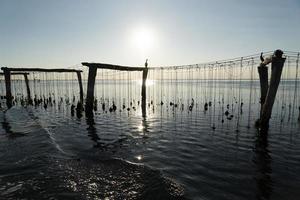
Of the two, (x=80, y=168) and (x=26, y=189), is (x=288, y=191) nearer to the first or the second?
(x=80, y=168)

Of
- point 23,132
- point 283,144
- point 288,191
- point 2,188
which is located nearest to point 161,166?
point 288,191

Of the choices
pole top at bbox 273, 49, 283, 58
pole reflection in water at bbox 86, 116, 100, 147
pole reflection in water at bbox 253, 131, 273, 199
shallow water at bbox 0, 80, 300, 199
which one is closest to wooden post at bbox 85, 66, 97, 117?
pole reflection in water at bbox 86, 116, 100, 147

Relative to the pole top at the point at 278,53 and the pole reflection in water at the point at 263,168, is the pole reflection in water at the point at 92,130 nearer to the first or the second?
the pole reflection in water at the point at 263,168

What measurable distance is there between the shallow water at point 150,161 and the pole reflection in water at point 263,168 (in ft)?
0.10

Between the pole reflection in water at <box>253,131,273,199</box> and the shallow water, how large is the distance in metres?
0.03

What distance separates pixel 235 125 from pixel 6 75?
26100 mm

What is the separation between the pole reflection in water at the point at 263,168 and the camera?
7.97 metres

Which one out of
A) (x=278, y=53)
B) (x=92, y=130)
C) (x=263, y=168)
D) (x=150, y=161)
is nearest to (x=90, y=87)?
(x=92, y=130)

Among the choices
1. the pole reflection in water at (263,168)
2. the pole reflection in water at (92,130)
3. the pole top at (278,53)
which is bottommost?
the pole reflection in water at (263,168)

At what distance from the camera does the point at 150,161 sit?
35.6ft

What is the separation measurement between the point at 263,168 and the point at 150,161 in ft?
14.8

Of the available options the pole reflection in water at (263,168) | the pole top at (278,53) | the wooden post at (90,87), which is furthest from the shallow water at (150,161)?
the wooden post at (90,87)

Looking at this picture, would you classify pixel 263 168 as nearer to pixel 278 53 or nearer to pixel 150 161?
pixel 150 161

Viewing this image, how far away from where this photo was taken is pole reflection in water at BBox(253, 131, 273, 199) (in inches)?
314
